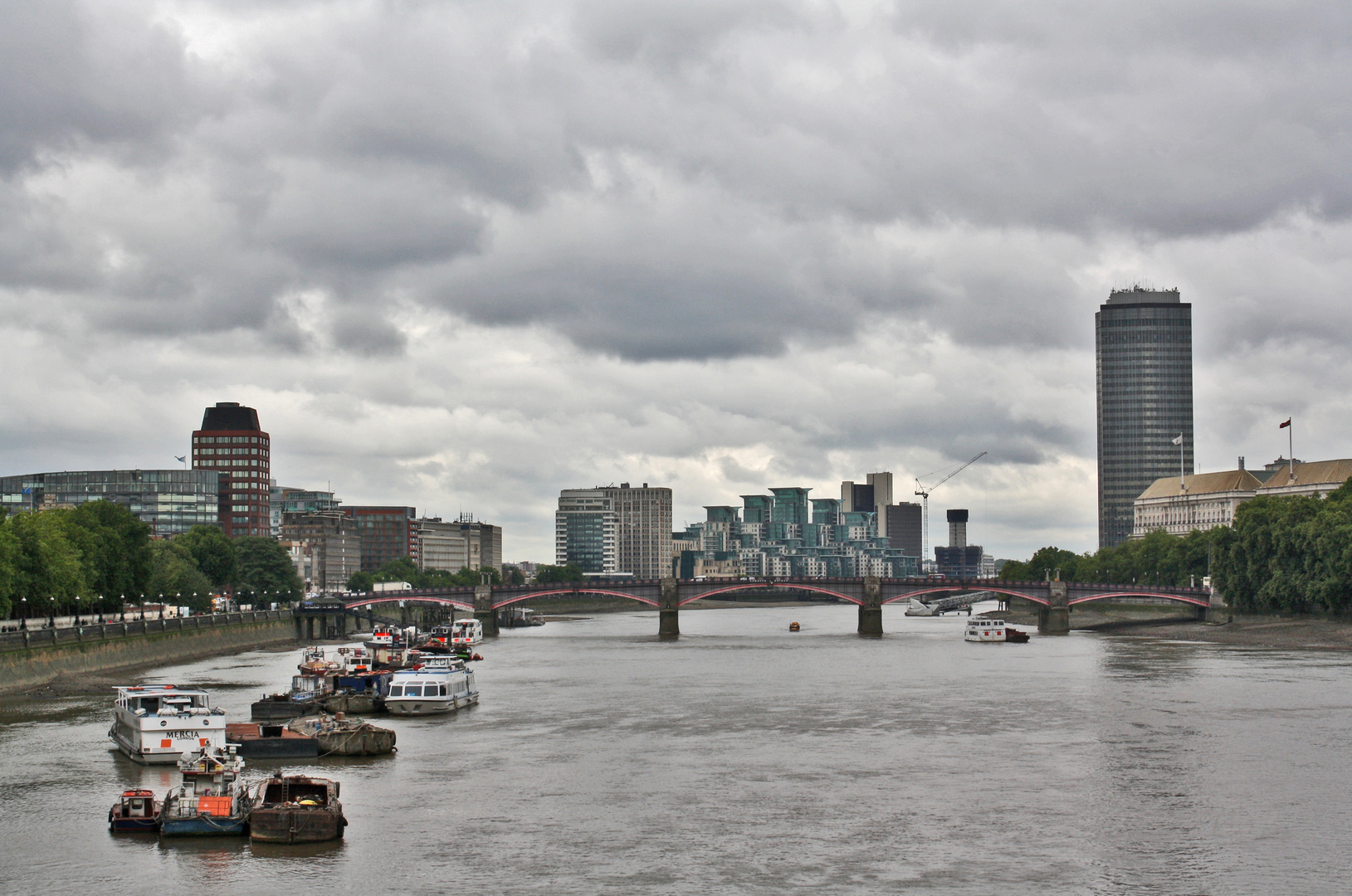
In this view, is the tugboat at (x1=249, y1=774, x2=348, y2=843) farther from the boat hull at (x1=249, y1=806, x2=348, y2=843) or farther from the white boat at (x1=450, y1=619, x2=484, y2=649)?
the white boat at (x1=450, y1=619, x2=484, y2=649)

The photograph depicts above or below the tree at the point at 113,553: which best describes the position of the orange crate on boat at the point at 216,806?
below

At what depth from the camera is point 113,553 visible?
146250mm

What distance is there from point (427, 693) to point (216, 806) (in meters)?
40.7

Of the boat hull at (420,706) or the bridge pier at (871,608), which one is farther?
the bridge pier at (871,608)

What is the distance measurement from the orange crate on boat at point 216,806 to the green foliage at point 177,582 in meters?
118

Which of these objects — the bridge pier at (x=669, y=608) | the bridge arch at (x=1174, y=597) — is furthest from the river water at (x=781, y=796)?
the bridge arch at (x=1174, y=597)

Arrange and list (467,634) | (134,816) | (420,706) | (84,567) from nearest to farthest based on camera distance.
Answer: (134,816) < (420,706) < (84,567) < (467,634)

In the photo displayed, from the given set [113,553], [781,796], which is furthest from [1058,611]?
[781,796]

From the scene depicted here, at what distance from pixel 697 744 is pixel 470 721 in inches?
699

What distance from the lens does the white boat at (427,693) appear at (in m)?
93.6

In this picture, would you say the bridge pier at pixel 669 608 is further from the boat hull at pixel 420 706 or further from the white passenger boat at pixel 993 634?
the boat hull at pixel 420 706

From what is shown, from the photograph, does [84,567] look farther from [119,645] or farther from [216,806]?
[216,806]

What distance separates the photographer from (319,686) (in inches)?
3829

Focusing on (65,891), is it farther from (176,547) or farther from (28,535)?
(176,547)
